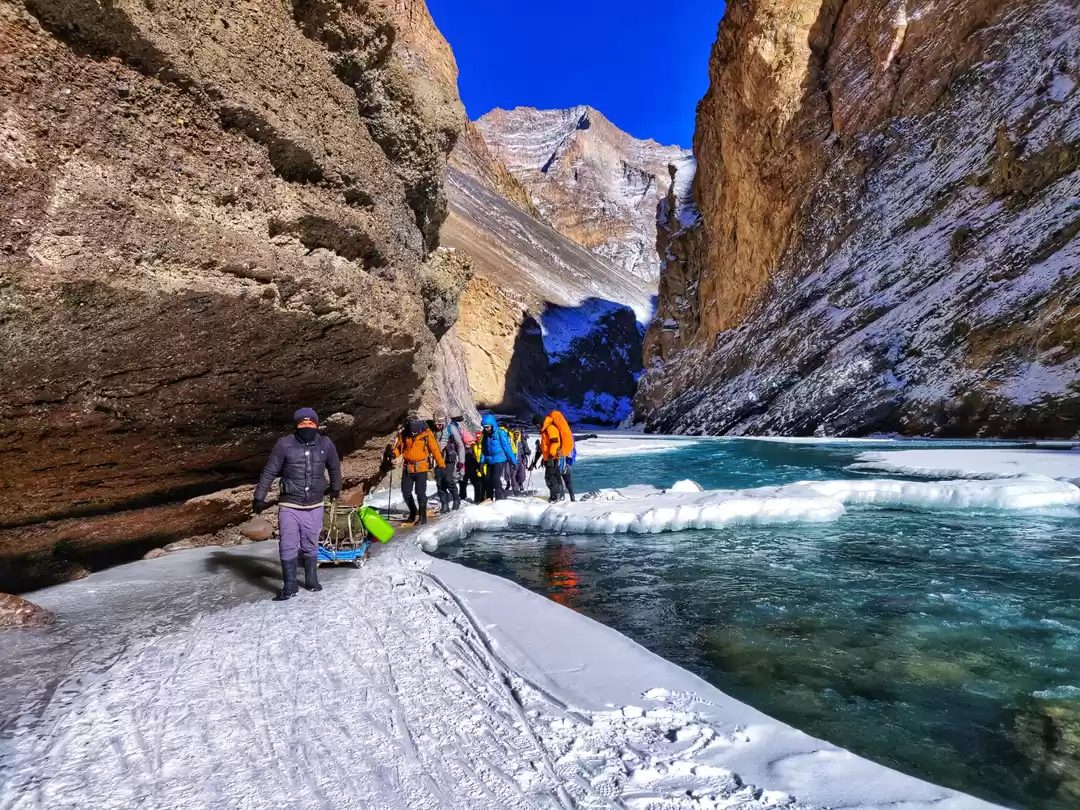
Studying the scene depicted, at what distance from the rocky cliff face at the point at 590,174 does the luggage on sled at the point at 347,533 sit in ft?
378

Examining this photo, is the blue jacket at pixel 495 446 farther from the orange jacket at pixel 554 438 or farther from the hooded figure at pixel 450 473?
the orange jacket at pixel 554 438

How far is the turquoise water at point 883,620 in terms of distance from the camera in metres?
3.18

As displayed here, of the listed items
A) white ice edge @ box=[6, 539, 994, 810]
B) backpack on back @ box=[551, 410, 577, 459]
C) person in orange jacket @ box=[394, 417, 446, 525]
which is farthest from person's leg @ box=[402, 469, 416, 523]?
white ice edge @ box=[6, 539, 994, 810]

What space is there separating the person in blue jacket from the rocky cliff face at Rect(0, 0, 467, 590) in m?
2.78

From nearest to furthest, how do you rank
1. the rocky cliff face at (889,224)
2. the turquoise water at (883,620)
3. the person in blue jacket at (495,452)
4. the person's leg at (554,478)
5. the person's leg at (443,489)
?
the turquoise water at (883,620) → the person's leg at (443,489) → the person's leg at (554,478) → the person in blue jacket at (495,452) → the rocky cliff face at (889,224)

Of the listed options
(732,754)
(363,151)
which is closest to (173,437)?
(363,151)

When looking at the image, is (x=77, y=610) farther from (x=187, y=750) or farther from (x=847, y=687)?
(x=847, y=687)

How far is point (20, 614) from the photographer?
14.8ft

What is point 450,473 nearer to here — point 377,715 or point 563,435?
point 563,435

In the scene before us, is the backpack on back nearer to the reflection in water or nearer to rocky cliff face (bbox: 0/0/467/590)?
the reflection in water

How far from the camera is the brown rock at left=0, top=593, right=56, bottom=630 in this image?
14.6 ft

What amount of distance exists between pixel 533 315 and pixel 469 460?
5063 cm

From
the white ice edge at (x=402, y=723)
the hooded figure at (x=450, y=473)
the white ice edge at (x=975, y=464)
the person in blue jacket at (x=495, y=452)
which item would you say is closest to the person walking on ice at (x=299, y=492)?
the white ice edge at (x=402, y=723)

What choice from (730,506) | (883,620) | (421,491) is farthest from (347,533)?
(730,506)
